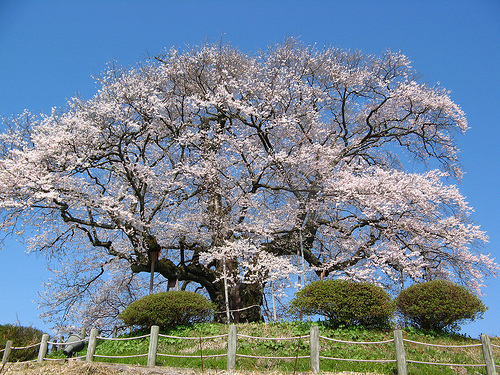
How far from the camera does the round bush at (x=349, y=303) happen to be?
398 inches

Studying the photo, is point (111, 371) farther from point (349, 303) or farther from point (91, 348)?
point (349, 303)

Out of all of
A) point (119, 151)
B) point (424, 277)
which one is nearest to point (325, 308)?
point (424, 277)

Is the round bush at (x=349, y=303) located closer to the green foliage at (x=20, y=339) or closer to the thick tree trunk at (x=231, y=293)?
the thick tree trunk at (x=231, y=293)

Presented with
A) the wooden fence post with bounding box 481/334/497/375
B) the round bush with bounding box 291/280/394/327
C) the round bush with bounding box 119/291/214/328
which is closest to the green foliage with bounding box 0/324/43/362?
the round bush with bounding box 119/291/214/328

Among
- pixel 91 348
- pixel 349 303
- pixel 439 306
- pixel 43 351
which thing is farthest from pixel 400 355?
pixel 43 351

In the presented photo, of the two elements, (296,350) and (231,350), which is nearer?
(231,350)

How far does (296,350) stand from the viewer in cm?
954

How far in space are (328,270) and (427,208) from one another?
171 inches

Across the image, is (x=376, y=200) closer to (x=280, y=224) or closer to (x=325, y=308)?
(x=280, y=224)

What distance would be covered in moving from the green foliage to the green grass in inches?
82.0

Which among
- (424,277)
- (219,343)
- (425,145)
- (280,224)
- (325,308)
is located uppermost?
(425,145)

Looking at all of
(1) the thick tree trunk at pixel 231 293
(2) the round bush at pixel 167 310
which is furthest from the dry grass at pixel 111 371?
(1) the thick tree trunk at pixel 231 293

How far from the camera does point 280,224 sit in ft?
50.6

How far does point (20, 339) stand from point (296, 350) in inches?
349
